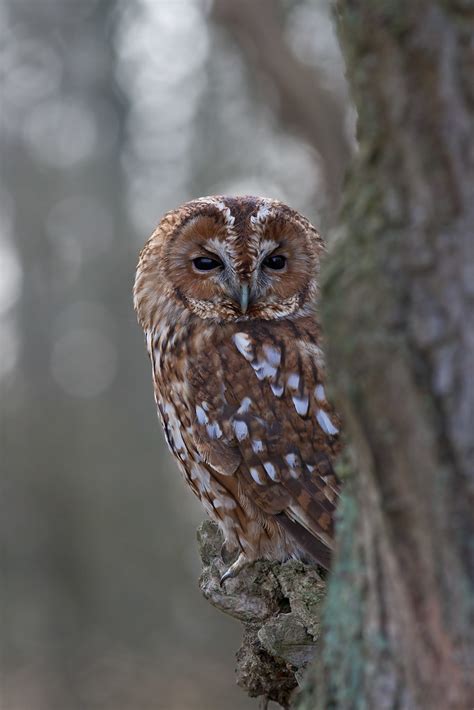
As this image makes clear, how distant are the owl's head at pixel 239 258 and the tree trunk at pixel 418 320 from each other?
5.91ft

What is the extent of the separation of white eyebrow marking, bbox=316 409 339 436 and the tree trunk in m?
1.55

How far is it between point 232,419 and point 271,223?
30.4 inches

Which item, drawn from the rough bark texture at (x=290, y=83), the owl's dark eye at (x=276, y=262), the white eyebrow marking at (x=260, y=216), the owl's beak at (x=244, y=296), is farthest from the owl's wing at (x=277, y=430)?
the rough bark texture at (x=290, y=83)

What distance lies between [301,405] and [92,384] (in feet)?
31.4

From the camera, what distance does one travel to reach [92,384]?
484 inches

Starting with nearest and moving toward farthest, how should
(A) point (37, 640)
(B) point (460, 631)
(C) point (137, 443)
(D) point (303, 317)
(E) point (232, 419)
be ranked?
(B) point (460, 631) → (E) point (232, 419) → (D) point (303, 317) → (A) point (37, 640) → (C) point (137, 443)

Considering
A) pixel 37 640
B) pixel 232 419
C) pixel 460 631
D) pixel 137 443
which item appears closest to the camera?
pixel 460 631

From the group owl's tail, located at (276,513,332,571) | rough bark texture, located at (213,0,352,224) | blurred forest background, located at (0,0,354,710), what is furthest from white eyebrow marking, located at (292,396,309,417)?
blurred forest background, located at (0,0,354,710)

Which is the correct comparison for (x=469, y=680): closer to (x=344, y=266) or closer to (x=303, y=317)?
(x=344, y=266)

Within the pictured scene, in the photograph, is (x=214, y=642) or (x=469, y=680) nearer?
(x=469, y=680)

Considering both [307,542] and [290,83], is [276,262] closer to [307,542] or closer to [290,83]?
[307,542]

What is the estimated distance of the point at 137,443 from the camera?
12.5m

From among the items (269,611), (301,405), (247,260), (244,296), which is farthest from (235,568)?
(247,260)

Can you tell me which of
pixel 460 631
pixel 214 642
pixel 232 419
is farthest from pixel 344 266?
pixel 214 642
